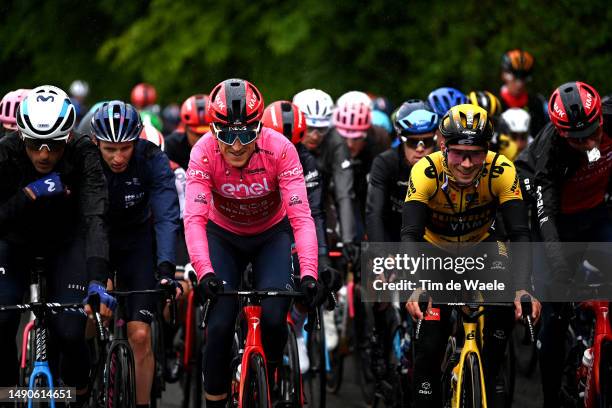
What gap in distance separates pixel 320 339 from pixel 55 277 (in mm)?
2486

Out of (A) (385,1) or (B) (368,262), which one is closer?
(B) (368,262)

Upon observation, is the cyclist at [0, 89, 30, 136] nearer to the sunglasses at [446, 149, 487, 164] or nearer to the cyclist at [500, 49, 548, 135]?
the sunglasses at [446, 149, 487, 164]

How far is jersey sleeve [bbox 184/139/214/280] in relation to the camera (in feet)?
22.7

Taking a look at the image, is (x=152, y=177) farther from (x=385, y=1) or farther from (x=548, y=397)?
(x=385, y=1)

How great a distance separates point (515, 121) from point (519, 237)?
5350 mm

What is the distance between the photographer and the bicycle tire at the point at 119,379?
23.3 feet

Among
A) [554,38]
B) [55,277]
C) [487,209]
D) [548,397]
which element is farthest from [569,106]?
[554,38]

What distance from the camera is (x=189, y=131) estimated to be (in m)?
10.8

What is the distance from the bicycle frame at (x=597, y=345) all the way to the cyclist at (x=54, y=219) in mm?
2980

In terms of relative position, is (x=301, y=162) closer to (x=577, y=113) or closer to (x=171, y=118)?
(x=577, y=113)

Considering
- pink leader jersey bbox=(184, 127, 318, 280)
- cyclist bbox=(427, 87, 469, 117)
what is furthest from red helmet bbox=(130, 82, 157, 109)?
pink leader jersey bbox=(184, 127, 318, 280)

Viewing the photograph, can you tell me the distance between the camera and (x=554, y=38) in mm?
15422

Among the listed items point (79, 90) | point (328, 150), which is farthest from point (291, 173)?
point (79, 90)
